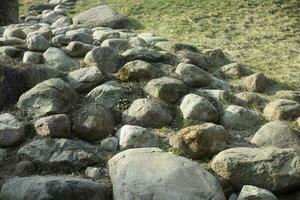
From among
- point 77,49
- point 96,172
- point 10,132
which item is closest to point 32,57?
point 77,49

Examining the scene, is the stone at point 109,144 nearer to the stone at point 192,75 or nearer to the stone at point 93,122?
the stone at point 93,122

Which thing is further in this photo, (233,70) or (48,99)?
(233,70)

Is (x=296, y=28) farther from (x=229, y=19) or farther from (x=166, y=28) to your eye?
(x=166, y=28)

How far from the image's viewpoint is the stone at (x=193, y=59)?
10.7 m

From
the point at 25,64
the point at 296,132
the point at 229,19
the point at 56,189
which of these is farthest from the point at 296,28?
the point at 56,189

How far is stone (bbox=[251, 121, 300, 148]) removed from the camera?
7449 mm

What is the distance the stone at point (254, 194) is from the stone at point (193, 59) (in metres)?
4.68

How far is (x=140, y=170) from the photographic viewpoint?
618 cm

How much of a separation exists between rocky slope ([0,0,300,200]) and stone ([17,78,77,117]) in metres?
0.02

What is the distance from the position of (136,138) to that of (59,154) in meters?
1.19

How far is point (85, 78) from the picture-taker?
30.0 ft

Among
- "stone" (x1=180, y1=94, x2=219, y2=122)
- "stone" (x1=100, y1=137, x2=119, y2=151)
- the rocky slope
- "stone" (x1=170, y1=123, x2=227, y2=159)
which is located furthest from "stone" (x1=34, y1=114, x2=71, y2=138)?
"stone" (x1=180, y1=94, x2=219, y2=122)

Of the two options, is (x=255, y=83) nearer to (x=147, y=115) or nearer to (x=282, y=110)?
(x=282, y=110)

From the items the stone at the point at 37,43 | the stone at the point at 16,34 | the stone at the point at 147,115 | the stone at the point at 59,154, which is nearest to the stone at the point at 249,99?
the stone at the point at 147,115
